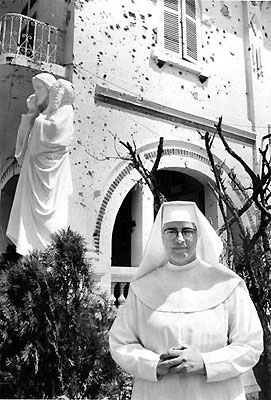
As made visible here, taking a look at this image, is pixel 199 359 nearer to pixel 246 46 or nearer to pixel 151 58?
pixel 151 58

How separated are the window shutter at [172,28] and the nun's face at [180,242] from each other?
270 inches

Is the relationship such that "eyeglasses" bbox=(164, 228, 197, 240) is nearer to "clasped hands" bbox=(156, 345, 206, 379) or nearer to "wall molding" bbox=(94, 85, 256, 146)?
"clasped hands" bbox=(156, 345, 206, 379)

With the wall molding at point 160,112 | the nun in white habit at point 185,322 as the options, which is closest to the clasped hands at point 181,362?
the nun in white habit at point 185,322

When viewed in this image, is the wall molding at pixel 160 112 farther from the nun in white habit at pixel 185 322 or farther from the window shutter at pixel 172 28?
the nun in white habit at pixel 185 322

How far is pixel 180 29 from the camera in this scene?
8641 millimetres

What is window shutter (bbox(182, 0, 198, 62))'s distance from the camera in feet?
28.3

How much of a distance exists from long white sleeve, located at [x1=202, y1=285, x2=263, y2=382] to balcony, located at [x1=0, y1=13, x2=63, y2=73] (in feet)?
18.3

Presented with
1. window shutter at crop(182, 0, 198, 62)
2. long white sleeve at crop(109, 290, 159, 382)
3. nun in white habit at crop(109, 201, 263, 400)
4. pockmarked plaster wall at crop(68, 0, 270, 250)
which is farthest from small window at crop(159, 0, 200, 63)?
long white sleeve at crop(109, 290, 159, 382)

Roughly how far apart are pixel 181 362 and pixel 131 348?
0.27 meters

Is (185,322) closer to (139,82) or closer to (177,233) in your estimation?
(177,233)

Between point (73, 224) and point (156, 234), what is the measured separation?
4.52 meters

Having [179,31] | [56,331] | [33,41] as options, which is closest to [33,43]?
[33,41]

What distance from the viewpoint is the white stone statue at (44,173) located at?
5.39 meters

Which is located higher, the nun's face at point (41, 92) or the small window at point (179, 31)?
the small window at point (179, 31)
